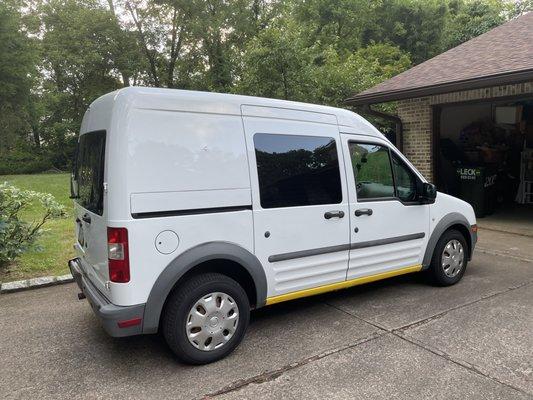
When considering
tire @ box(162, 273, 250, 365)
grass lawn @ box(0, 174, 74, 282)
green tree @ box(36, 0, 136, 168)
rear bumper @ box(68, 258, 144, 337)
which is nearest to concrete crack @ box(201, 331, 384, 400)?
tire @ box(162, 273, 250, 365)

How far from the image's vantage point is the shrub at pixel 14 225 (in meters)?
5.59

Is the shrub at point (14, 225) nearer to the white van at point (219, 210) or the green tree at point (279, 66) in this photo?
the white van at point (219, 210)

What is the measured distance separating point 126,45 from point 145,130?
24.8m

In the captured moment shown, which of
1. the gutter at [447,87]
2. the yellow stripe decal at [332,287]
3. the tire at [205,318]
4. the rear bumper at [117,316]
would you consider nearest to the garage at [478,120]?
the gutter at [447,87]

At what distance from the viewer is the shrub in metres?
5.59

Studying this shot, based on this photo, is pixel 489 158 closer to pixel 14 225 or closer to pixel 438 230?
pixel 438 230

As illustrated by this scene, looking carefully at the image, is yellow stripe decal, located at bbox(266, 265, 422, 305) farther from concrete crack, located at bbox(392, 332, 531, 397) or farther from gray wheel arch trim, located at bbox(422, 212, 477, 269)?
concrete crack, located at bbox(392, 332, 531, 397)

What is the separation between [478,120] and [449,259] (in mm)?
7974

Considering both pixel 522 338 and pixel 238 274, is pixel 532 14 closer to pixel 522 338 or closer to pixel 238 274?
pixel 522 338

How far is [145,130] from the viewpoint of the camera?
3006 millimetres

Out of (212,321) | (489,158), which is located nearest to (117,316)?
(212,321)

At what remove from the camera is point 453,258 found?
490cm

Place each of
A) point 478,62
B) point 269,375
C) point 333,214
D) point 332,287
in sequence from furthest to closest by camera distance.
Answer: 1. point 478,62
2. point 332,287
3. point 333,214
4. point 269,375

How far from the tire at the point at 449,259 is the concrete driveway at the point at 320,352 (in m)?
0.17
